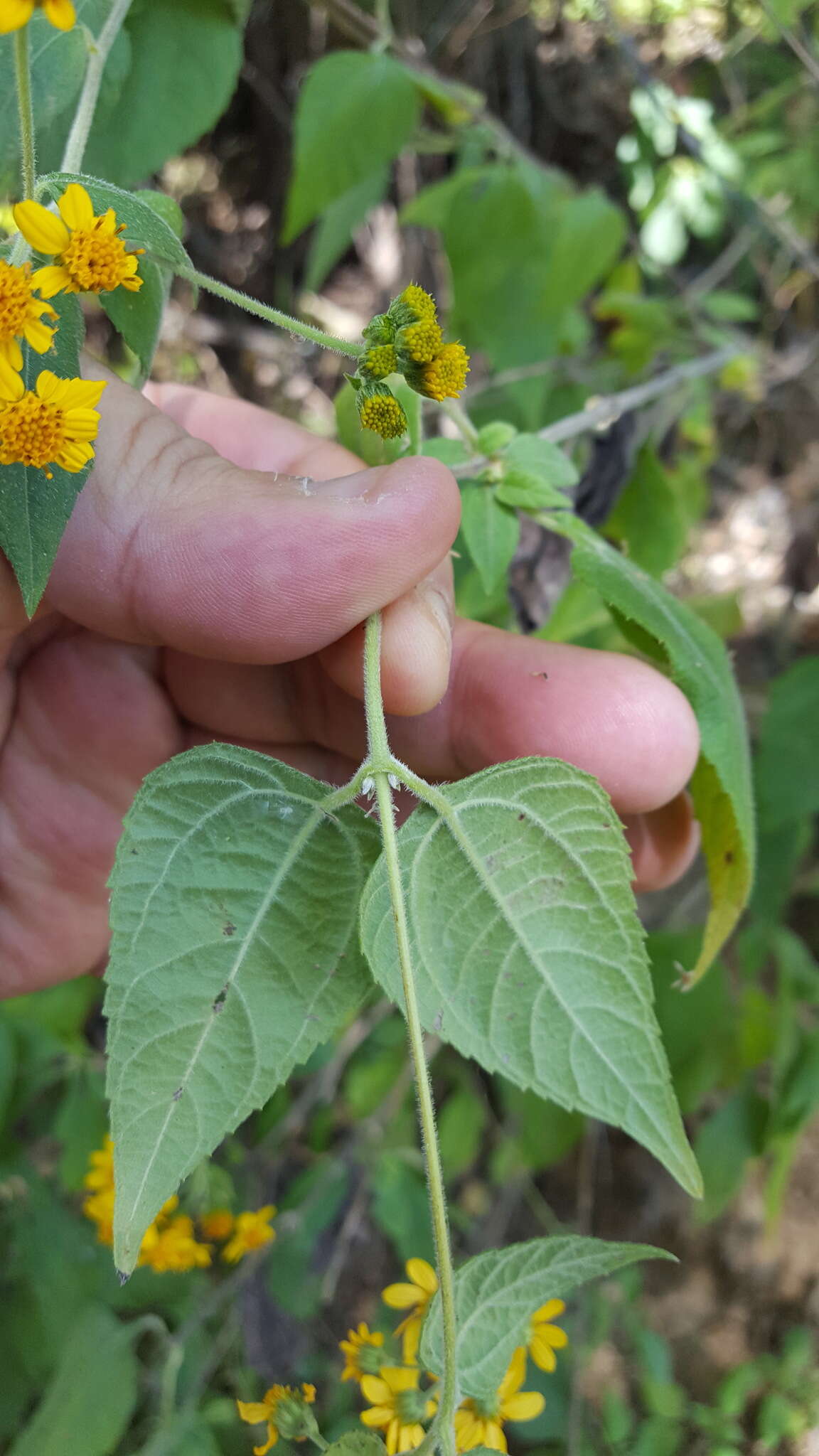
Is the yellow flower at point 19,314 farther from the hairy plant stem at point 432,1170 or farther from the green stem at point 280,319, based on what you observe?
the hairy plant stem at point 432,1170

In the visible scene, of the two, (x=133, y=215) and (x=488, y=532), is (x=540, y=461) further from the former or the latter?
(x=133, y=215)

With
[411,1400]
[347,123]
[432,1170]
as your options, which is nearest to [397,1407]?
[411,1400]

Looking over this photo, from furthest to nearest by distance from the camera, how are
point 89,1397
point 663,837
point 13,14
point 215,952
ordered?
point 89,1397
point 663,837
point 215,952
point 13,14

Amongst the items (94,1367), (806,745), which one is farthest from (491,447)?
(94,1367)

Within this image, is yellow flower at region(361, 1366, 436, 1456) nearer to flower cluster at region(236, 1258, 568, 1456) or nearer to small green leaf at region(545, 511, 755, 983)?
flower cluster at region(236, 1258, 568, 1456)

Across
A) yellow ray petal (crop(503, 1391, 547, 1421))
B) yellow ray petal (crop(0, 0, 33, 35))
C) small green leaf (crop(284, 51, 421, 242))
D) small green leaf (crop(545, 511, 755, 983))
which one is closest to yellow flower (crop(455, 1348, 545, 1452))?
yellow ray petal (crop(503, 1391, 547, 1421))

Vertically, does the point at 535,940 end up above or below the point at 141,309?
below

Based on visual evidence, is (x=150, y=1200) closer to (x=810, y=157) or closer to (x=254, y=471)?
(x=254, y=471)
